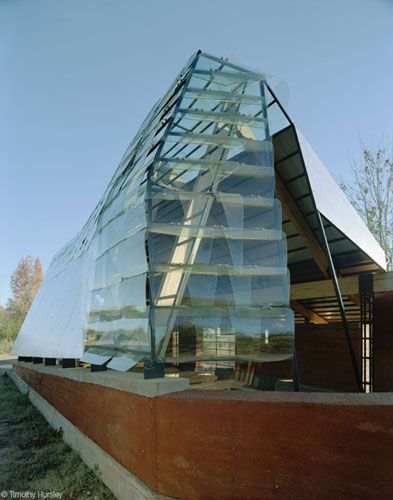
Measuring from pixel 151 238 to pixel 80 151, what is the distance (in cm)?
550

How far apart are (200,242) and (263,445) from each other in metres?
2.48

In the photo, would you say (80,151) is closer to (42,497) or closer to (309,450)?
(42,497)

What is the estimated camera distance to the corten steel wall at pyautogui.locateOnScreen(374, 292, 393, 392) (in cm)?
757

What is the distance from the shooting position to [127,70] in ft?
24.1

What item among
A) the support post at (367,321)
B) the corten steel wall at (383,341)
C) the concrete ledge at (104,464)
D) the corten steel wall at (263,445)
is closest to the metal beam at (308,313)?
the support post at (367,321)

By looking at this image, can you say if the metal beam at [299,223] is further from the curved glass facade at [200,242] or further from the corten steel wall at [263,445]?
the corten steel wall at [263,445]

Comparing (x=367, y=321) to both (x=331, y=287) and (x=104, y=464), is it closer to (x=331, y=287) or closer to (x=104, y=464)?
(x=331, y=287)

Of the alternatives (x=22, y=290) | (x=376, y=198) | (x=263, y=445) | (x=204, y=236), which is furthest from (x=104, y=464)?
(x=22, y=290)

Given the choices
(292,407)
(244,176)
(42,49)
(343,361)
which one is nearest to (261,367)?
(343,361)

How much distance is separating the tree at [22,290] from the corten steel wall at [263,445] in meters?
37.6

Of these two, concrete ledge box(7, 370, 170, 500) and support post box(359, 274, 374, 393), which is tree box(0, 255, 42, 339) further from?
support post box(359, 274, 374, 393)

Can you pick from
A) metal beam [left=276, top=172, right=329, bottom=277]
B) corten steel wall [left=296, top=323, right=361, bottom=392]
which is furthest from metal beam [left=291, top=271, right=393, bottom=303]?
corten steel wall [left=296, top=323, right=361, bottom=392]

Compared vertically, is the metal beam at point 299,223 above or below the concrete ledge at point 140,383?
above

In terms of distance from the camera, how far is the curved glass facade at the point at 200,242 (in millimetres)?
4504
